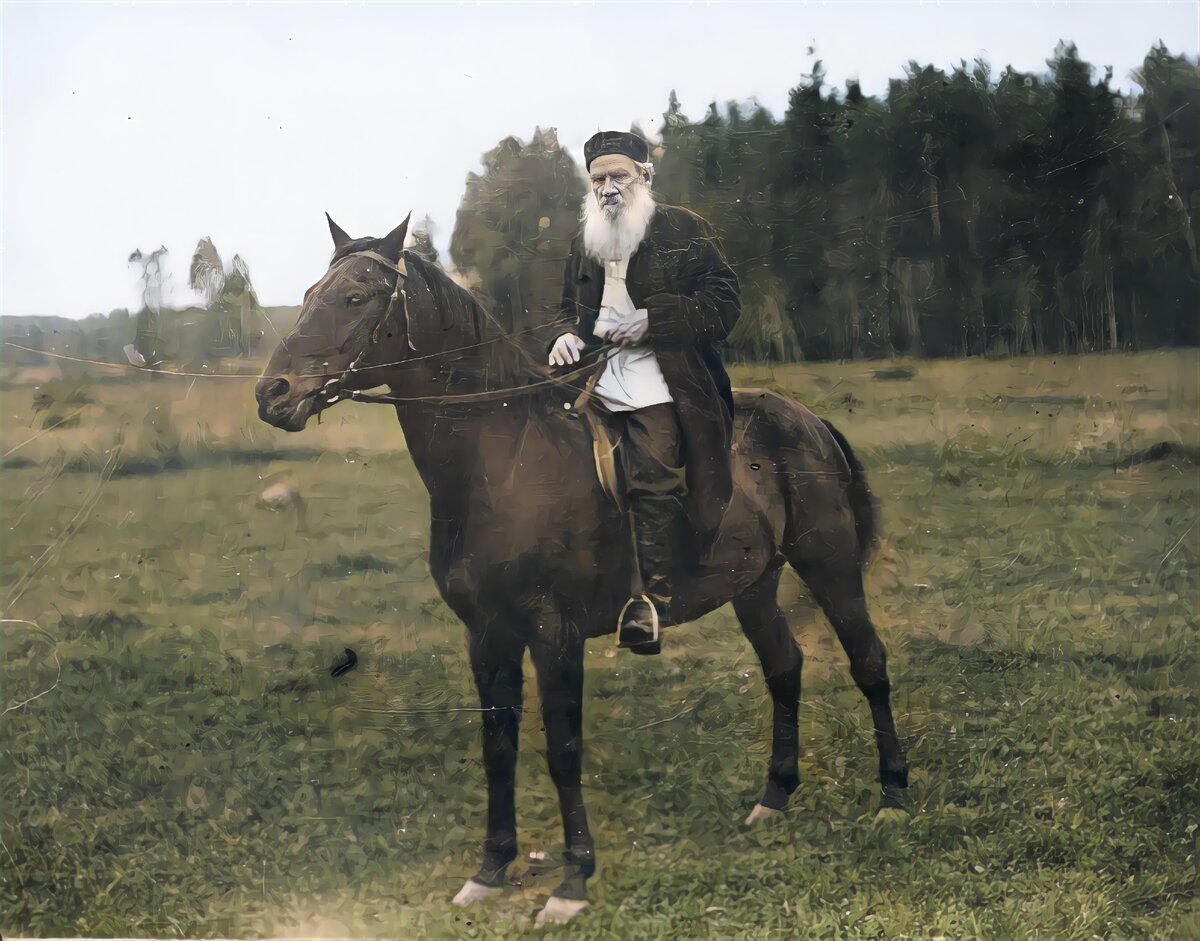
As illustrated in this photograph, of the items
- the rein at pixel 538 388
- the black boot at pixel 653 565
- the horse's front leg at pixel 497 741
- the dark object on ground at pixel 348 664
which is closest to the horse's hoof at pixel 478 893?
the horse's front leg at pixel 497 741

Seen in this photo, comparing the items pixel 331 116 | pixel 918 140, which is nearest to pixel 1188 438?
pixel 918 140

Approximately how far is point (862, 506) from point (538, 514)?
1229 mm

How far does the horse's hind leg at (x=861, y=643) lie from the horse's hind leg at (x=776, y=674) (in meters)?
0.17

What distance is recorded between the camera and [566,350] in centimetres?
358

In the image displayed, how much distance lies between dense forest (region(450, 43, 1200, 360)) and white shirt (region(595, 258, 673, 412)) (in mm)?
215

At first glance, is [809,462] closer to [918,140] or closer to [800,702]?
[800,702]

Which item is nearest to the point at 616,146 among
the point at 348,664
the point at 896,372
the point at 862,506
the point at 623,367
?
the point at 623,367

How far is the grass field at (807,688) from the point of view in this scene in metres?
3.72

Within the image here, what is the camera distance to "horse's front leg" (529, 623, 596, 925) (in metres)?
3.57

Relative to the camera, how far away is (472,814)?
3760 millimetres

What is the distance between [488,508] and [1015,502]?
77.7 inches

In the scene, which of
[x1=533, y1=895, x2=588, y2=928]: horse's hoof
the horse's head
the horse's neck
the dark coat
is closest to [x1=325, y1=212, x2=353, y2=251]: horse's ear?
the horse's head

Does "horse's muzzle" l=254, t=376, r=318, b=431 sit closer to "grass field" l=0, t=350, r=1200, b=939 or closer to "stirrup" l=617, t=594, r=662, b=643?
"grass field" l=0, t=350, r=1200, b=939

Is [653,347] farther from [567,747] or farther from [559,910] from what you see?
[559,910]
